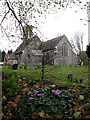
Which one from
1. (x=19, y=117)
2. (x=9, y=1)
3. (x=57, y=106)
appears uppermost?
(x=9, y=1)

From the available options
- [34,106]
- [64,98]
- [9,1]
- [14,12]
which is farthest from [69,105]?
[9,1]

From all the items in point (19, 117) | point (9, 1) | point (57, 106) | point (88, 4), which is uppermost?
point (9, 1)

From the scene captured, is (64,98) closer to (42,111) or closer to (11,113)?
(42,111)

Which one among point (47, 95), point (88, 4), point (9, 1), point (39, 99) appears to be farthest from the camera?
point (9, 1)

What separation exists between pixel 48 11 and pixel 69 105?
4.13 m

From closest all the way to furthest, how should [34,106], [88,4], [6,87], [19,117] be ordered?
1. [19,117]
2. [34,106]
3. [6,87]
4. [88,4]

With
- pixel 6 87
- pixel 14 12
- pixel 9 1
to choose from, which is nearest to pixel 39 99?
pixel 6 87

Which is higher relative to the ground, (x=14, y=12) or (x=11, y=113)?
(x=14, y=12)

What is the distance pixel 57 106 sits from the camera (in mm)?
2426

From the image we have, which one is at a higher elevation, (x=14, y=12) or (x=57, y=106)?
(x=14, y=12)

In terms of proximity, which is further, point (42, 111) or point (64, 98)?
point (64, 98)

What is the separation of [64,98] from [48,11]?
12.9ft

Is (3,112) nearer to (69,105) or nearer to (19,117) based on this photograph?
A: (19,117)

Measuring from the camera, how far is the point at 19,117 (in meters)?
2.21
